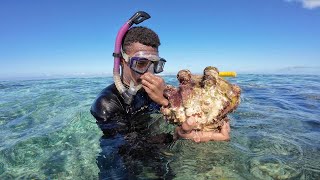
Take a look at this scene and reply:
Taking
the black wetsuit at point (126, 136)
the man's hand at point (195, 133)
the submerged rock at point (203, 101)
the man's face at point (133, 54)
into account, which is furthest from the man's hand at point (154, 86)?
the man's face at point (133, 54)

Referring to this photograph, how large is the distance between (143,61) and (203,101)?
134 cm

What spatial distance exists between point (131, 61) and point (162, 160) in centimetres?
138

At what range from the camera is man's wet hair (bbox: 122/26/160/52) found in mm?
3779

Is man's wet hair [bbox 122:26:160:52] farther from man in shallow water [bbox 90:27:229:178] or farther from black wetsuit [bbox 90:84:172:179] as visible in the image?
black wetsuit [bbox 90:84:172:179]

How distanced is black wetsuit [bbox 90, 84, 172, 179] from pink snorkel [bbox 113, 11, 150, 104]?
0.20m

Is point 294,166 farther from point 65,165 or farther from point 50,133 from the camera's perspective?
point 50,133

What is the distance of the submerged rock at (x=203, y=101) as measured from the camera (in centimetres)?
262

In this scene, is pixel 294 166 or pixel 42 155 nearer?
pixel 294 166

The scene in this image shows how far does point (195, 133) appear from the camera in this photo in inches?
110

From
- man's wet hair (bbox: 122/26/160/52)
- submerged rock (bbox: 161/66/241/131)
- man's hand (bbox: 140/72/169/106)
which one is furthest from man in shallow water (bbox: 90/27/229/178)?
man's hand (bbox: 140/72/169/106)

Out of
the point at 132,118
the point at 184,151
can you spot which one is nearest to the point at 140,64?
the point at 132,118

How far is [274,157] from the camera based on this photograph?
3277mm

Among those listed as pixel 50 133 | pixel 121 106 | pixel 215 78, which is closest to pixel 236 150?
pixel 215 78

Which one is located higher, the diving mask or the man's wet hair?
the man's wet hair
